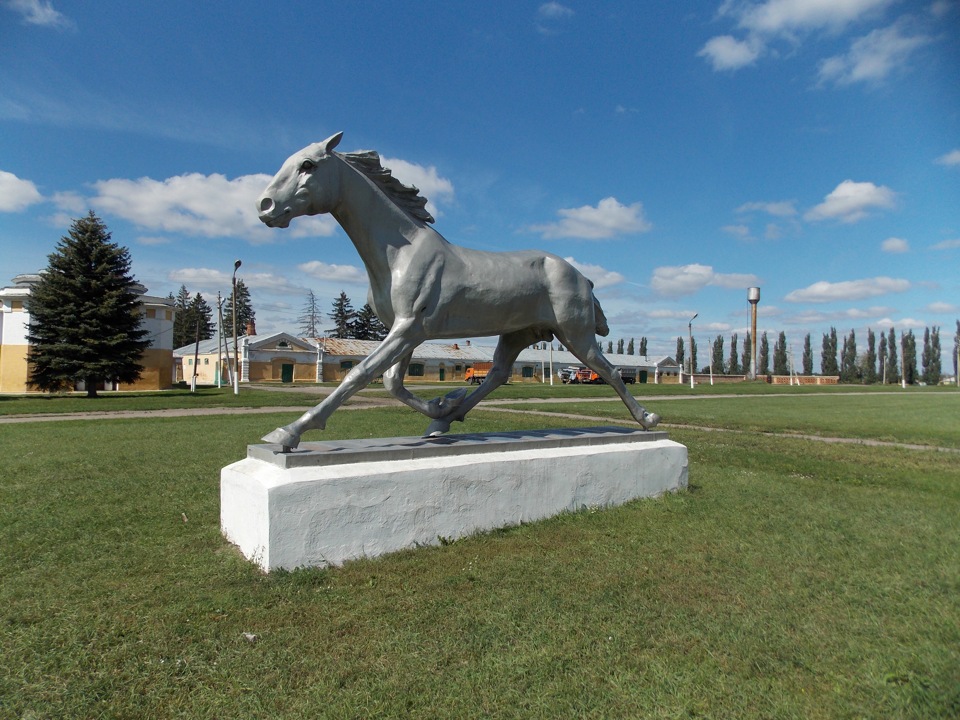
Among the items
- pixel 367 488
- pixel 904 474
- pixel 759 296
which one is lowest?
pixel 904 474

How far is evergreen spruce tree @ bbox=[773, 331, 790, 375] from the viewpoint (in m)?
91.9

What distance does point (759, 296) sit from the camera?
67.6 m

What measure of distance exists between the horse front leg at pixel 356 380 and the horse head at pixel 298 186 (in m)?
1.07

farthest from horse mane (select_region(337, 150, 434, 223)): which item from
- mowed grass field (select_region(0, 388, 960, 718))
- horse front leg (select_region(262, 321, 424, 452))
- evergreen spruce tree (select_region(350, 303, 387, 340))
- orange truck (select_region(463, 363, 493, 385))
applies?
evergreen spruce tree (select_region(350, 303, 387, 340))

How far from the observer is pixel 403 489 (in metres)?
4.05

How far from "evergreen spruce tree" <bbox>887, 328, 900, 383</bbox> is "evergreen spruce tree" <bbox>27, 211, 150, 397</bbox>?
91.2 m

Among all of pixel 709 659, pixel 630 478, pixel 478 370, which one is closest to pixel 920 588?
pixel 709 659

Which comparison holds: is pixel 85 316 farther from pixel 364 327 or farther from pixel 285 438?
pixel 364 327

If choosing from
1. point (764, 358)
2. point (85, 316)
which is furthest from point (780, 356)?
point (85, 316)

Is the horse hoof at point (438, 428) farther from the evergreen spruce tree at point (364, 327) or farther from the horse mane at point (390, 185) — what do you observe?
the evergreen spruce tree at point (364, 327)

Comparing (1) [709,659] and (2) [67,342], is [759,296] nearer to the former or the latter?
(2) [67,342]

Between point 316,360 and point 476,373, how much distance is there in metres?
12.8

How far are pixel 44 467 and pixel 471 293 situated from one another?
5.86 meters

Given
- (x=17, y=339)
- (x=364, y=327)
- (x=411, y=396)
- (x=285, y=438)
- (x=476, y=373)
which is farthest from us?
(x=364, y=327)
